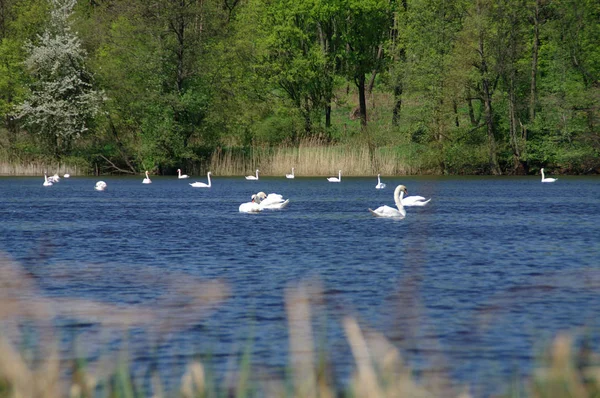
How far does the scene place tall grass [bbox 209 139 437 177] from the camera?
254 ft

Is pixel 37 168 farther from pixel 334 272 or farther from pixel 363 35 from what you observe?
pixel 334 272

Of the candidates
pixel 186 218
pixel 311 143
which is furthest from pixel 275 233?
pixel 311 143

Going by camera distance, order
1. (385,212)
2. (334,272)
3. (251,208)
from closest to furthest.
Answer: (334,272), (385,212), (251,208)

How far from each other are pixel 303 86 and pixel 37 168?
22543 mm

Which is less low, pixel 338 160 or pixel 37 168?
pixel 338 160

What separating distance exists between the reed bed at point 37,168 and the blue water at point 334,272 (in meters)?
38.6

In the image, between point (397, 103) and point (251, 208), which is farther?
point (397, 103)

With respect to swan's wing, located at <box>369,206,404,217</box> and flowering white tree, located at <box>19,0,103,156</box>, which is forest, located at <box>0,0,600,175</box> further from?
swan's wing, located at <box>369,206,404,217</box>

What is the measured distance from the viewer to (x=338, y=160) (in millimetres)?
77875

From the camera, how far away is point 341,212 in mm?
40250

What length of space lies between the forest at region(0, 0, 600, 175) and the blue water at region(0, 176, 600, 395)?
102 ft

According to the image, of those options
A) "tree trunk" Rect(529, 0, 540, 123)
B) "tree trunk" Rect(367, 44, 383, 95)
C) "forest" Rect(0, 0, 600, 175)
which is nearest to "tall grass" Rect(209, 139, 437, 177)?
"forest" Rect(0, 0, 600, 175)

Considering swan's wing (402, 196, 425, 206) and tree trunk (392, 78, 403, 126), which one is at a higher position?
tree trunk (392, 78, 403, 126)

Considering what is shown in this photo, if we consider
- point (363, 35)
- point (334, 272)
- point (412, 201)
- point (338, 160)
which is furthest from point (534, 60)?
point (334, 272)
